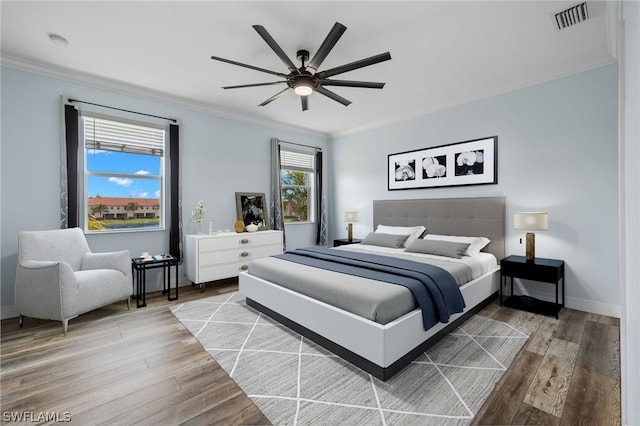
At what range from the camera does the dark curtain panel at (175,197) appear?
4176 millimetres

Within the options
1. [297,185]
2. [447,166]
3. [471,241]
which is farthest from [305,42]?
[297,185]

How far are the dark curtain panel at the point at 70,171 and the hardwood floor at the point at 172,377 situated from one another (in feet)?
3.91

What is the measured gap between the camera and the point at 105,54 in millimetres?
3000

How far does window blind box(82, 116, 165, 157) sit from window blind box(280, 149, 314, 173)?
2.14 meters

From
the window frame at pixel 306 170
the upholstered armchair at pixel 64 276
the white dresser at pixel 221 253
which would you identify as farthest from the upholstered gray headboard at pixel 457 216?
the upholstered armchair at pixel 64 276

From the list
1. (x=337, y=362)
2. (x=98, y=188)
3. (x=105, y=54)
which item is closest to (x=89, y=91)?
(x=105, y=54)

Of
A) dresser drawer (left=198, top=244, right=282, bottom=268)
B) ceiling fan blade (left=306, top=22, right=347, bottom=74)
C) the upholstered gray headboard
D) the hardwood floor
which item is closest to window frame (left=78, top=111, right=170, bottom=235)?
dresser drawer (left=198, top=244, right=282, bottom=268)

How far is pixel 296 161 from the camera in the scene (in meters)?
5.80

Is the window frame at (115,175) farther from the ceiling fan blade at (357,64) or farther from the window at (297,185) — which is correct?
the ceiling fan blade at (357,64)

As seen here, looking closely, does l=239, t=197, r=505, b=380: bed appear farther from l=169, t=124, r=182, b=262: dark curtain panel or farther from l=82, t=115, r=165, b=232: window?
l=82, t=115, r=165, b=232: window

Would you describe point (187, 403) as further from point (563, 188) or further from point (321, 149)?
point (321, 149)

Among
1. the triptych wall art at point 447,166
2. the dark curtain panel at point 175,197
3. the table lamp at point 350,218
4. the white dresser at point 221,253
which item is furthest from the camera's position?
the table lamp at point 350,218

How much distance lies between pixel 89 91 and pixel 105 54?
0.88 m

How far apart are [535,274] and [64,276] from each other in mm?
4862
